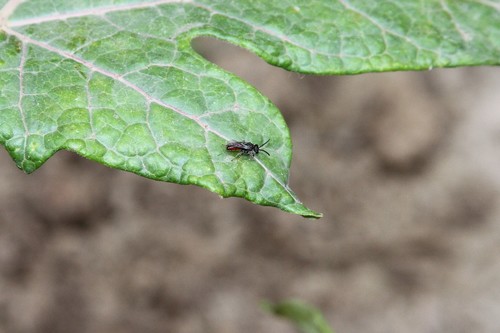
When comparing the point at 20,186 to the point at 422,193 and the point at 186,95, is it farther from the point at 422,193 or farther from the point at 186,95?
the point at 186,95

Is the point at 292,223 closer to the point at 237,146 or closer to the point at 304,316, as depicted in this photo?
the point at 304,316

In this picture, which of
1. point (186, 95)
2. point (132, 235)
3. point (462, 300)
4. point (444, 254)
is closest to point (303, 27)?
point (186, 95)

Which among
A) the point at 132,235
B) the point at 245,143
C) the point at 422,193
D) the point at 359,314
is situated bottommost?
the point at 359,314

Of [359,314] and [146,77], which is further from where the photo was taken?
[359,314]

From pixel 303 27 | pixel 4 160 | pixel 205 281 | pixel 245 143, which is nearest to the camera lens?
pixel 245 143

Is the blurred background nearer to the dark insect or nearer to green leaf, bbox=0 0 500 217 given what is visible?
green leaf, bbox=0 0 500 217

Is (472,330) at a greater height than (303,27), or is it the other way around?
(303,27)

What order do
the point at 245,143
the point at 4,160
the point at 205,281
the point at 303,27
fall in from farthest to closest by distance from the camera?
1. the point at 205,281
2. the point at 4,160
3. the point at 303,27
4. the point at 245,143
